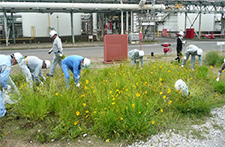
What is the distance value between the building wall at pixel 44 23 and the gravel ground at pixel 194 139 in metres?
27.0

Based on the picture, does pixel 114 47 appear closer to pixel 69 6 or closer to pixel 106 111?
pixel 106 111

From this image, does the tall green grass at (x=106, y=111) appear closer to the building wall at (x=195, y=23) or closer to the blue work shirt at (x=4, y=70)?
the blue work shirt at (x=4, y=70)

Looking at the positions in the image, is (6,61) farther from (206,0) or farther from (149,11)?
(206,0)

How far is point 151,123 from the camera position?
4.38 meters

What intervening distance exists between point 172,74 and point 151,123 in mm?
2994

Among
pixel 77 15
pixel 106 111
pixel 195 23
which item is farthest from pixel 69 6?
pixel 195 23

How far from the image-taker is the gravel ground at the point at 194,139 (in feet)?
13.1

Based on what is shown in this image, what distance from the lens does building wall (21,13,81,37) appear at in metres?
28.3

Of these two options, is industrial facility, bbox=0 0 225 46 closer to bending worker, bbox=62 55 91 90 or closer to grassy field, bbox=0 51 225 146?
bending worker, bbox=62 55 91 90

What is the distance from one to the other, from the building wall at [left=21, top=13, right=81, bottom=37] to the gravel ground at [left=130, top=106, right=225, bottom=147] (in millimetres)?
26984

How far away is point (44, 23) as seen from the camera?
28.7 m

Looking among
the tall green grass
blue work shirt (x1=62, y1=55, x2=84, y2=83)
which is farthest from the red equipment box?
the tall green grass

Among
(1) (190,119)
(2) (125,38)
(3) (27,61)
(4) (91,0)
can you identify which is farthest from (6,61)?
(4) (91,0)

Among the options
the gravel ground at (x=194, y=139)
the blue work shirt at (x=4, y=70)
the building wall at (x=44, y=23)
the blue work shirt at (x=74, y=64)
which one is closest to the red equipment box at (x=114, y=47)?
the blue work shirt at (x=74, y=64)
